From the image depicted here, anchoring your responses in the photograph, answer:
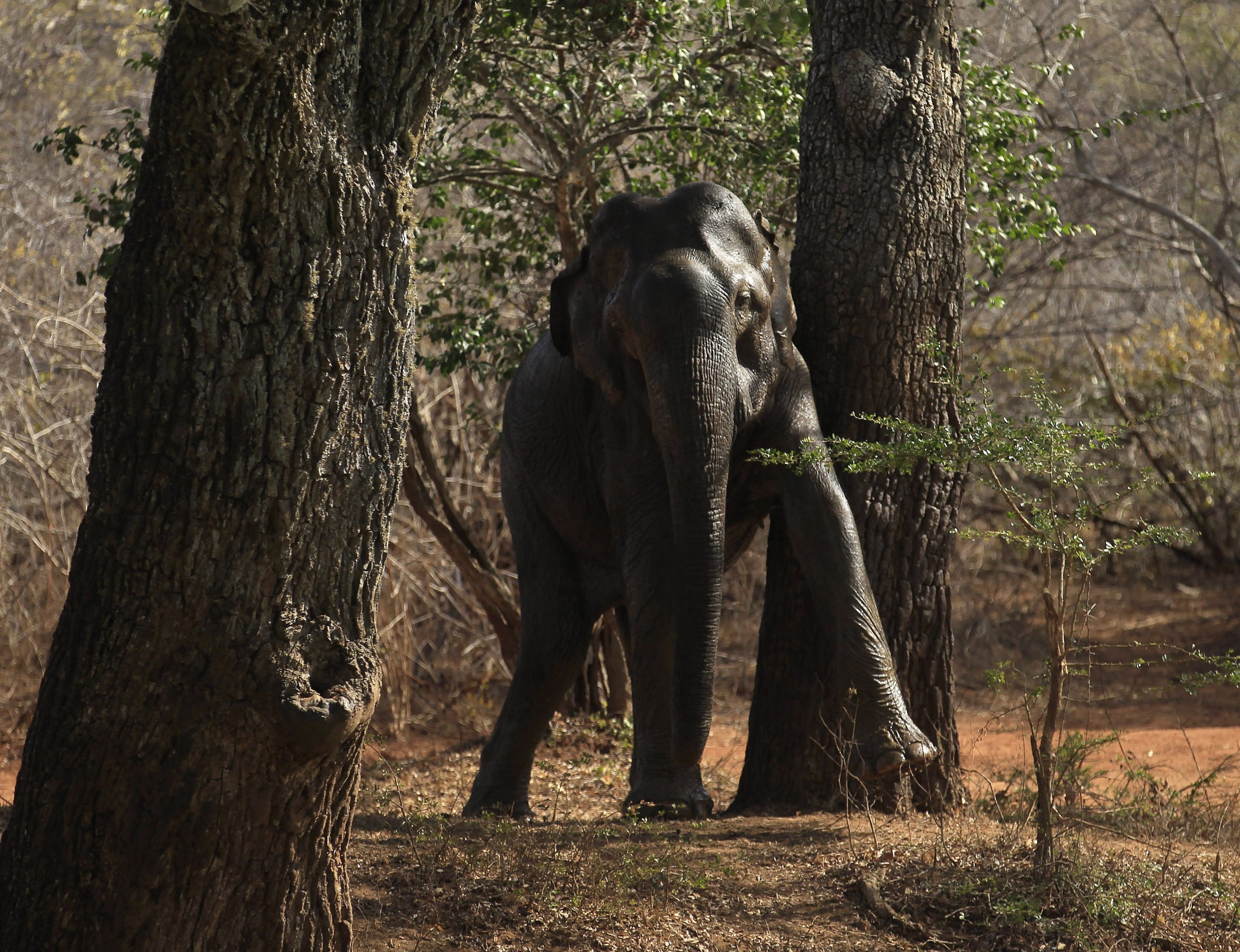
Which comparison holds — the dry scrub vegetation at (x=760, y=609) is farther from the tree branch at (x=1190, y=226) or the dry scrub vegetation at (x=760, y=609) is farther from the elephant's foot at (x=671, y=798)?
the tree branch at (x=1190, y=226)

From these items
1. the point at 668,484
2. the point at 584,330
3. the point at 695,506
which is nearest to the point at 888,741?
the point at 695,506

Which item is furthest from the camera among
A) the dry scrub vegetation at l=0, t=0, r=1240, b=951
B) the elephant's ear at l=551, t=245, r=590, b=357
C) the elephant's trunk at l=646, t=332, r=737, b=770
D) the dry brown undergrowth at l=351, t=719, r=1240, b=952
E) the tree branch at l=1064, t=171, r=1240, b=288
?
the tree branch at l=1064, t=171, r=1240, b=288

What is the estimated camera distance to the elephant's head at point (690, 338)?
5055 mm

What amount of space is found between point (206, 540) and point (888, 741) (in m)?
2.78

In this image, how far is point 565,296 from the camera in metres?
5.85

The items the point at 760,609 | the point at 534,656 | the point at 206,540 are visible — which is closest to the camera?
the point at 206,540

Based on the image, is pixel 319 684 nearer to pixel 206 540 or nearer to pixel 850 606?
pixel 206 540

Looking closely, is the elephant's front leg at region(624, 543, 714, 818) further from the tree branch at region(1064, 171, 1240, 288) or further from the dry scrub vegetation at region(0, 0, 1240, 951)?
the tree branch at region(1064, 171, 1240, 288)

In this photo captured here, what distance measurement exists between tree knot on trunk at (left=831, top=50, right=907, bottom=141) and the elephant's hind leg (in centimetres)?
231

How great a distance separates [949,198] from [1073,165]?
338 inches

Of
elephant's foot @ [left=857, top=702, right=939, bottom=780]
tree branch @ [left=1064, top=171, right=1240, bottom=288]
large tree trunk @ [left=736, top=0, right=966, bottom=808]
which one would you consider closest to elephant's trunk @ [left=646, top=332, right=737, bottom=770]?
elephant's foot @ [left=857, top=702, right=939, bottom=780]

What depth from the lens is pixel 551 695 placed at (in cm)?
634

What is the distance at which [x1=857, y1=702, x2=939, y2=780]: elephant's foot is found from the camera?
4844 millimetres

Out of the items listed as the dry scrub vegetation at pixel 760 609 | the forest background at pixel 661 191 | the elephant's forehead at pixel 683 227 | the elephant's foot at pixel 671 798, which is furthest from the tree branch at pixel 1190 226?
the elephant's foot at pixel 671 798
